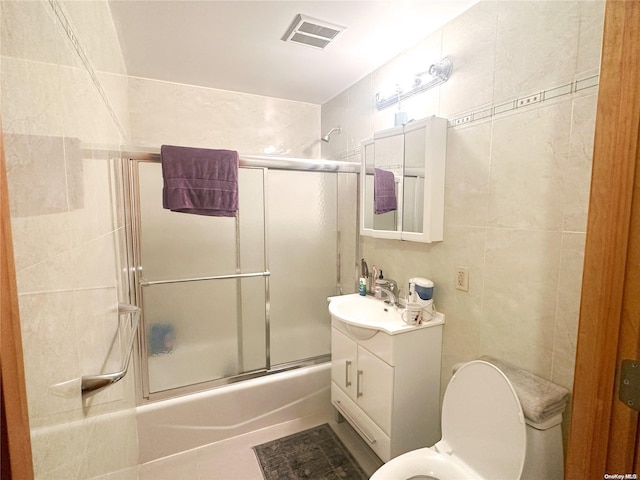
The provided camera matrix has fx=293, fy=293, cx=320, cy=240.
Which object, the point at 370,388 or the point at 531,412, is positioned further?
the point at 370,388

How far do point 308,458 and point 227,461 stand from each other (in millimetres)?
502

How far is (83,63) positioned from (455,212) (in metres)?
1.62

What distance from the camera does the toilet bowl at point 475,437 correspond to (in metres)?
1.05

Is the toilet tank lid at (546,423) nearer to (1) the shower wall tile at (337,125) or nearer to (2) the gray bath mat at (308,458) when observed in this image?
(2) the gray bath mat at (308,458)

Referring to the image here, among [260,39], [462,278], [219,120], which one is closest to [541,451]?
[462,278]

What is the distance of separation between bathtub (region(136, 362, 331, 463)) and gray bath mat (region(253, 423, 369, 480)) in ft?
0.59

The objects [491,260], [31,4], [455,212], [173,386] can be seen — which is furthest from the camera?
[173,386]

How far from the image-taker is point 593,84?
102 cm

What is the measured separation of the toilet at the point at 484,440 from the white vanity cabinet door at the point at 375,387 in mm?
275

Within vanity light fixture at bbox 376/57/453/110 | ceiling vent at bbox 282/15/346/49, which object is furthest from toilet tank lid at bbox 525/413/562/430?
ceiling vent at bbox 282/15/346/49

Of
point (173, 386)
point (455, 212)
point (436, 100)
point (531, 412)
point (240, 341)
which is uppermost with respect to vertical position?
point (436, 100)

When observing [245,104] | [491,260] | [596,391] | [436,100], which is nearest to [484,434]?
[596,391]

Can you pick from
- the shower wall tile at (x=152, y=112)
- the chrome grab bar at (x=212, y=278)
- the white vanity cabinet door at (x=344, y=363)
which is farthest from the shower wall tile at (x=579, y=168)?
the shower wall tile at (x=152, y=112)

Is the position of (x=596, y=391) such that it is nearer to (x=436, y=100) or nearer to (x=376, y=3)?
(x=436, y=100)
